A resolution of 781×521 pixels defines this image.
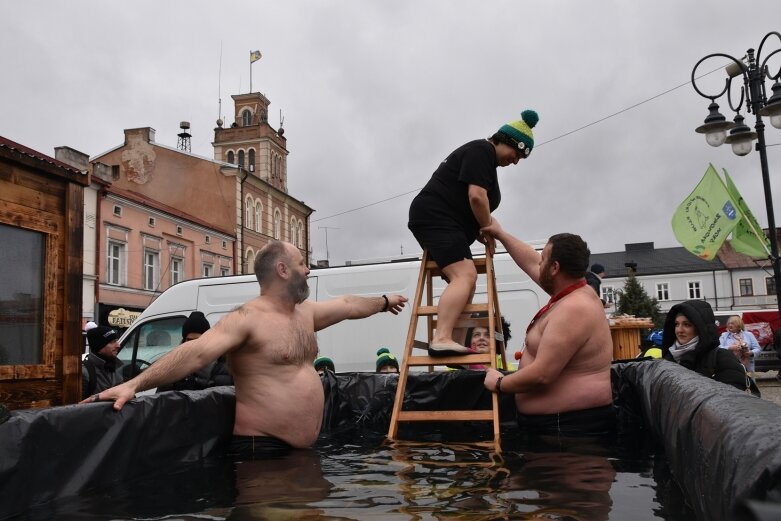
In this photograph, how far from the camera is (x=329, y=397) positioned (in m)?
5.40

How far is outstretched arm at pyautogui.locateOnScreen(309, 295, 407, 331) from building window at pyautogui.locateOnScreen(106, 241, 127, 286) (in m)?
26.4

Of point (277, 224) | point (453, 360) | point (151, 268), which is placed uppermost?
point (277, 224)

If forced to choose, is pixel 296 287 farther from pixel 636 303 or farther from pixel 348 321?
A: pixel 636 303

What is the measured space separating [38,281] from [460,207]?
2.96 m

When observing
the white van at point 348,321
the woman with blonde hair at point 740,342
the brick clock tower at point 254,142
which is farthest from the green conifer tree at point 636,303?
the white van at point 348,321

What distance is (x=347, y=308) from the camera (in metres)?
4.81

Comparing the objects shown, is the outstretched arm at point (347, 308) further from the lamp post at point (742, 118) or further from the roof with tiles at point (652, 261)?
the roof with tiles at point (652, 261)

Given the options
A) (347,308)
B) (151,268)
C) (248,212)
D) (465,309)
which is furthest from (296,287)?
(248,212)

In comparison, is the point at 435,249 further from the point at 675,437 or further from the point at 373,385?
the point at 675,437

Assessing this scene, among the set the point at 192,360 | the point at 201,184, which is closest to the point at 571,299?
the point at 192,360

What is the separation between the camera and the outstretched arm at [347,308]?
181 inches

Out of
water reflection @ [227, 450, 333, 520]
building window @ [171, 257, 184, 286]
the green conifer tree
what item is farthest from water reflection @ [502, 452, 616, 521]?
the green conifer tree

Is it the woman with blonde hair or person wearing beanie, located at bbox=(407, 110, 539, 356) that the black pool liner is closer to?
person wearing beanie, located at bbox=(407, 110, 539, 356)

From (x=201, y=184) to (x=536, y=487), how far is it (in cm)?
3943
